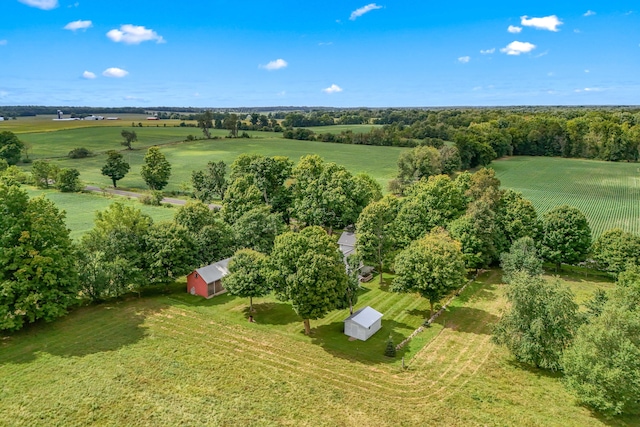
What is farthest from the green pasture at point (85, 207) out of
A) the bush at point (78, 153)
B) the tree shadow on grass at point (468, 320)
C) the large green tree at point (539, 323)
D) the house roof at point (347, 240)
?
the large green tree at point (539, 323)

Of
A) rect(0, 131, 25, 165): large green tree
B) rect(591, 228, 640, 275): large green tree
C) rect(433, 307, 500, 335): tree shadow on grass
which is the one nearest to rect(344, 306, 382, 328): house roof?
rect(433, 307, 500, 335): tree shadow on grass

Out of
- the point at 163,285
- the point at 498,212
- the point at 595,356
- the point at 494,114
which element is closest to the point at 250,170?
the point at 163,285

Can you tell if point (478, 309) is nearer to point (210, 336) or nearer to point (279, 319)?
point (279, 319)

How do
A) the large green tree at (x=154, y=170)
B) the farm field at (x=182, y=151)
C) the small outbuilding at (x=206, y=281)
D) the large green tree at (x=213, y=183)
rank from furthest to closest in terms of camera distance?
the farm field at (x=182, y=151) < the large green tree at (x=154, y=170) < the large green tree at (x=213, y=183) < the small outbuilding at (x=206, y=281)

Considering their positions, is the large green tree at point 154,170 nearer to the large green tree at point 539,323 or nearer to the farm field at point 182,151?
the farm field at point 182,151

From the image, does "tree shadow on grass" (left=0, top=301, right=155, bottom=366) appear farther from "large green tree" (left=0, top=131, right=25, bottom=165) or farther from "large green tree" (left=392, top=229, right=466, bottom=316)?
"large green tree" (left=0, top=131, right=25, bottom=165)
